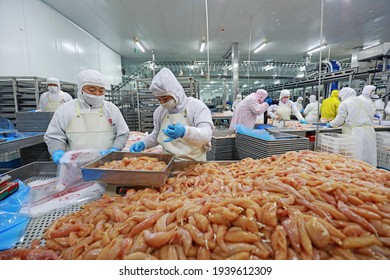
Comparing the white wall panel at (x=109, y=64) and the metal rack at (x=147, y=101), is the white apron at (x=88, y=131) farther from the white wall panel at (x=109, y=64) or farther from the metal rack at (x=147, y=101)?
the white wall panel at (x=109, y=64)

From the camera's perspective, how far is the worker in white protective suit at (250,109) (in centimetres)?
452

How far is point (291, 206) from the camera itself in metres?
1.04

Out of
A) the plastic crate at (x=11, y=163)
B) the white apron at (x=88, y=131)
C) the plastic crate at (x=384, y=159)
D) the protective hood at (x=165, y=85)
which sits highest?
the protective hood at (x=165, y=85)

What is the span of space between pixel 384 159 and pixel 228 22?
6152 millimetres

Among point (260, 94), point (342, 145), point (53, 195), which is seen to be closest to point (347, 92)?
point (260, 94)

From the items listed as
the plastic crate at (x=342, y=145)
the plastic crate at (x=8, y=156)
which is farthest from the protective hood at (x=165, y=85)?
the plastic crate at (x=8, y=156)

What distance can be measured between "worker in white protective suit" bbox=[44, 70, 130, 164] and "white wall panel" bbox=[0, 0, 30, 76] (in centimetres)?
406

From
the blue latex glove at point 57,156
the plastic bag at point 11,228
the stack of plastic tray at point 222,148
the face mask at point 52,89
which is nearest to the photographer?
the plastic bag at point 11,228

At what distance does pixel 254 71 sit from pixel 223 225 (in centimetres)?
1256

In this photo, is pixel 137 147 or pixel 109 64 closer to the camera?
pixel 137 147

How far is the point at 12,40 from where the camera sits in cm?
468

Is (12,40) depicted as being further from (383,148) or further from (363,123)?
(383,148)

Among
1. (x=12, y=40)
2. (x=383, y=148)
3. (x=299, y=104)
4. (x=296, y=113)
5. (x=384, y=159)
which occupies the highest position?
(x=12, y=40)
